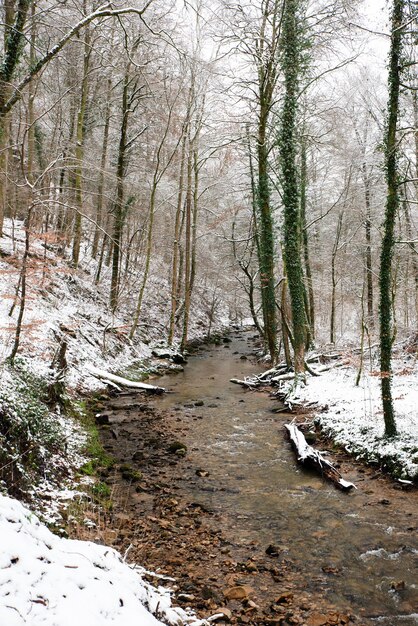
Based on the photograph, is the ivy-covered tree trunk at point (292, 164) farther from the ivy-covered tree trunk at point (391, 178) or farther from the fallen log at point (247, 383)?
the ivy-covered tree trunk at point (391, 178)

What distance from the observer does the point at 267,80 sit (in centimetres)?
1457

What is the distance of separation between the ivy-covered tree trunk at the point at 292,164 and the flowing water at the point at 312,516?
158 inches

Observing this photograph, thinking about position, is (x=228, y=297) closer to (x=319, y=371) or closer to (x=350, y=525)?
(x=319, y=371)

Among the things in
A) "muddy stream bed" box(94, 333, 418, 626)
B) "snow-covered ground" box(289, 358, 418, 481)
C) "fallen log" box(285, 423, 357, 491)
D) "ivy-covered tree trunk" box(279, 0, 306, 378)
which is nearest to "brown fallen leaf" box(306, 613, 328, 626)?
"muddy stream bed" box(94, 333, 418, 626)

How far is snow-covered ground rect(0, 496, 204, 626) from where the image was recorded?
2.09m

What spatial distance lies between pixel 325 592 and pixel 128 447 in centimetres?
461

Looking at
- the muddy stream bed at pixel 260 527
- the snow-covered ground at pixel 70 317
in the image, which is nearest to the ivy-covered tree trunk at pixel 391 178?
the muddy stream bed at pixel 260 527

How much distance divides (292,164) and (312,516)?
10491 millimetres

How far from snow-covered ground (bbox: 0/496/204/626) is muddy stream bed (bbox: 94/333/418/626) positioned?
4.67 ft

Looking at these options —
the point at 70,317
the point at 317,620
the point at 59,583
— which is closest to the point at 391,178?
the point at 317,620

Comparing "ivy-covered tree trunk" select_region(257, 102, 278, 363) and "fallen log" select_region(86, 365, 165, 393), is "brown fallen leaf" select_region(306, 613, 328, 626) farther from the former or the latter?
"ivy-covered tree trunk" select_region(257, 102, 278, 363)

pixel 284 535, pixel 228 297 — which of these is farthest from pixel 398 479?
pixel 228 297

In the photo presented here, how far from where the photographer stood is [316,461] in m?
7.00

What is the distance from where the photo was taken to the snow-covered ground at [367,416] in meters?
6.70
